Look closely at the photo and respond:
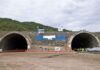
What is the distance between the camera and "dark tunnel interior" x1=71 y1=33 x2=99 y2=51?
5231 cm

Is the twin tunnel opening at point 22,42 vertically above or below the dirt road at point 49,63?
above

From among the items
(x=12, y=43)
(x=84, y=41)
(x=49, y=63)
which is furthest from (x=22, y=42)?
(x=49, y=63)

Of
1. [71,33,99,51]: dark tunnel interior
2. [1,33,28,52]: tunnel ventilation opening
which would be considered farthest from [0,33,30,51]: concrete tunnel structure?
[71,33,99,51]: dark tunnel interior

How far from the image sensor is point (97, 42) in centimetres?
4959

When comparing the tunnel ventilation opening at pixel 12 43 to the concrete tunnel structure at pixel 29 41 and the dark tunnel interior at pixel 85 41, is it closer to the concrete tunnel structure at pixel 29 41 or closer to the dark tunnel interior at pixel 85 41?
the concrete tunnel structure at pixel 29 41

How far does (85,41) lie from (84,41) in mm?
975

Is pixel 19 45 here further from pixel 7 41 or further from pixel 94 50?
pixel 94 50

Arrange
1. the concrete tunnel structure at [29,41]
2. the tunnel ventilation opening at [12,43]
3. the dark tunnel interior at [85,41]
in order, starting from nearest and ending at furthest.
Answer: the concrete tunnel structure at [29,41] < the dark tunnel interior at [85,41] < the tunnel ventilation opening at [12,43]

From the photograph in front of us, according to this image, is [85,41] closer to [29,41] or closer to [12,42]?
[29,41]

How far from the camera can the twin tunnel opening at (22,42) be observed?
52.6 metres

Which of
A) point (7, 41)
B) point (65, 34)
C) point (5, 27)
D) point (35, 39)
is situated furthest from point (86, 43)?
point (5, 27)

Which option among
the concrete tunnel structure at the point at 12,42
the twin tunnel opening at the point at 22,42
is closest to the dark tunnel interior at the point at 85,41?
the twin tunnel opening at the point at 22,42

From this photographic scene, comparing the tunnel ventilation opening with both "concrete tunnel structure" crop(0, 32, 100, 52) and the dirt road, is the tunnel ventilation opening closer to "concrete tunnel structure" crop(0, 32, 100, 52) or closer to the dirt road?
"concrete tunnel structure" crop(0, 32, 100, 52)

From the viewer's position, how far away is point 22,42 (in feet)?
229
